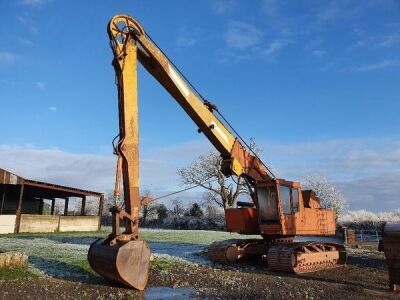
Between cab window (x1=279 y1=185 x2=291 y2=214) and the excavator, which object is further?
cab window (x1=279 y1=185 x2=291 y2=214)

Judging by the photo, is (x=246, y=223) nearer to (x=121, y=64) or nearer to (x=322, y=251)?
(x=322, y=251)

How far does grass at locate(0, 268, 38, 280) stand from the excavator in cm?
198

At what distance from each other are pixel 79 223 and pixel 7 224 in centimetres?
657

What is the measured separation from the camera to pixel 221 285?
10133 millimetres

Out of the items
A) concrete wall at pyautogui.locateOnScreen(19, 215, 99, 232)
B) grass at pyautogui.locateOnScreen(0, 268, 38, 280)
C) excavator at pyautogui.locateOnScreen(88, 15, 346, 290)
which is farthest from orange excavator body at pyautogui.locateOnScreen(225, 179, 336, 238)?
concrete wall at pyautogui.locateOnScreen(19, 215, 99, 232)

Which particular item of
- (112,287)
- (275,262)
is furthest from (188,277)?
(275,262)

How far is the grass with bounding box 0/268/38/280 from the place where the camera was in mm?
9742

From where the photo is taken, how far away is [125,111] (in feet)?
32.9

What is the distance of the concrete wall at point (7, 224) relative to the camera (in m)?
26.1

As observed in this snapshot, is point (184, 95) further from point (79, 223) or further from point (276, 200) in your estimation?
point (79, 223)

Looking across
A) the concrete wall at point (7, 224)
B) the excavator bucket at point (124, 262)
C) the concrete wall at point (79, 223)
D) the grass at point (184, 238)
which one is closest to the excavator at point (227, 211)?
the excavator bucket at point (124, 262)

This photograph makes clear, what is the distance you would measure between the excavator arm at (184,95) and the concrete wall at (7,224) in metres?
18.3

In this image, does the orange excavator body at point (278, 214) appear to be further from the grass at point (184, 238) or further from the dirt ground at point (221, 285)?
the grass at point (184, 238)

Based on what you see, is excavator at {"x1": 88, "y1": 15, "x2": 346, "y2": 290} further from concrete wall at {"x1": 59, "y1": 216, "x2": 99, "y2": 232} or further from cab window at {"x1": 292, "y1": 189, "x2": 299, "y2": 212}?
concrete wall at {"x1": 59, "y1": 216, "x2": 99, "y2": 232}
